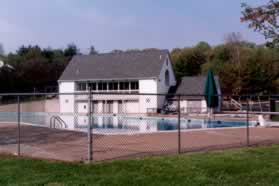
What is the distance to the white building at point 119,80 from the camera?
111ft

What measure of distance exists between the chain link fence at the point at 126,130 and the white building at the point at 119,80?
0.56ft

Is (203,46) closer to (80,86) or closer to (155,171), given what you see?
(80,86)

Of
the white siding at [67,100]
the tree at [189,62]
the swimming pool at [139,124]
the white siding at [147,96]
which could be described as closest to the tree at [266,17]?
the swimming pool at [139,124]

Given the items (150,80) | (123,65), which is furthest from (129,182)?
(123,65)

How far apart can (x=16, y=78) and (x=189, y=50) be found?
85.2 ft

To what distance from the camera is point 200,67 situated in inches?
2025

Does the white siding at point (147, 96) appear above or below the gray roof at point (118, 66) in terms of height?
below

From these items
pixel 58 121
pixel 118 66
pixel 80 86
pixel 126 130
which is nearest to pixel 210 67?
pixel 118 66

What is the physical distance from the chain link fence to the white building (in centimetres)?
17

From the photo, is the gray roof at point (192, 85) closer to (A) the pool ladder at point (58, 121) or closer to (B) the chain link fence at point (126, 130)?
(B) the chain link fence at point (126, 130)

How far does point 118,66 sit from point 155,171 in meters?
31.1

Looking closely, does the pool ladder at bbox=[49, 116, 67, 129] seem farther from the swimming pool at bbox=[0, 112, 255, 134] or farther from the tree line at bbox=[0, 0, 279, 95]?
the tree line at bbox=[0, 0, 279, 95]

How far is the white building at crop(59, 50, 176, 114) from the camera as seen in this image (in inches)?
1336

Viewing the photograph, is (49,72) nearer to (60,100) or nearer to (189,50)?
(60,100)
